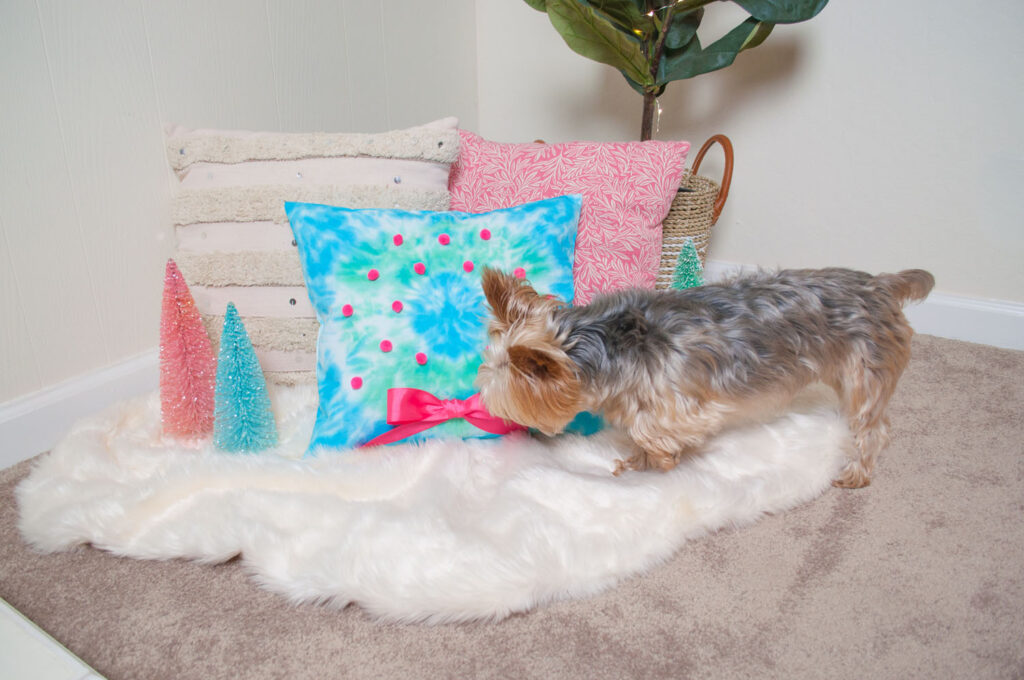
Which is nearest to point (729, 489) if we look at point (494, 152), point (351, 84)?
point (494, 152)

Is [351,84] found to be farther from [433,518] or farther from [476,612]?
[476,612]

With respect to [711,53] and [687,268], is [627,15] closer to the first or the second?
[711,53]

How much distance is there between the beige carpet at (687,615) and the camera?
1.12 metres

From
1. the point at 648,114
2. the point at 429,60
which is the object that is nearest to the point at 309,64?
the point at 429,60

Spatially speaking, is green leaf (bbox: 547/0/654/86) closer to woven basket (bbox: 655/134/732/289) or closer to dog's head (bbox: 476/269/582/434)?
woven basket (bbox: 655/134/732/289)

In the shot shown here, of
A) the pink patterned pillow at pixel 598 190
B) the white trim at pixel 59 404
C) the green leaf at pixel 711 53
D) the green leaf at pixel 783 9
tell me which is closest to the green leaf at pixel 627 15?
the green leaf at pixel 711 53

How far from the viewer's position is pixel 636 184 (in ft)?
6.61

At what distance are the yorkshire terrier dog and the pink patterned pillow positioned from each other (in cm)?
47

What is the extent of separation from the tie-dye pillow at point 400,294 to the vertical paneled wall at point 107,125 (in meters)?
0.54

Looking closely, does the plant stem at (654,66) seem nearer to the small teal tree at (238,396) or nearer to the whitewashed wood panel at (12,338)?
the small teal tree at (238,396)

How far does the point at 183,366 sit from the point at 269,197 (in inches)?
20.0

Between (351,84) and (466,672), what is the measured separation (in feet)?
6.74

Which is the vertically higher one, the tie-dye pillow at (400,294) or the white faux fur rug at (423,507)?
the tie-dye pillow at (400,294)

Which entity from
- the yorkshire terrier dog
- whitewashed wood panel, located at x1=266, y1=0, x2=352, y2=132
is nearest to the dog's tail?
the yorkshire terrier dog
